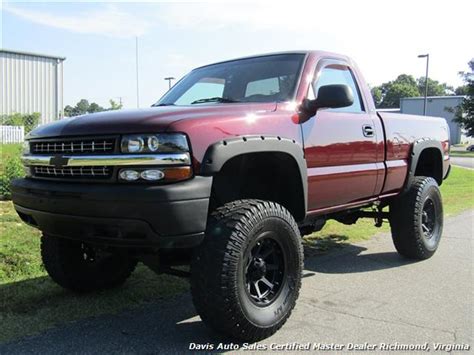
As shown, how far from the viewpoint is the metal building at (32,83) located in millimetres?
30266

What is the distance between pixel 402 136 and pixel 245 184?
2.31 metres

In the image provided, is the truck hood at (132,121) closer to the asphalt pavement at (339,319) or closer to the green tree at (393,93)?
the asphalt pavement at (339,319)

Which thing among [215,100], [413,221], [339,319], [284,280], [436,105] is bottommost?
[339,319]

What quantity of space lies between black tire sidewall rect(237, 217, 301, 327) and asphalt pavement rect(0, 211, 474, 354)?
18 centimetres

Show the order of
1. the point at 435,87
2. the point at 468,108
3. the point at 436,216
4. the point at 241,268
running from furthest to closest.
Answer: the point at 435,87 → the point at 468,108 → the point at 436,216 → the point at 241,268

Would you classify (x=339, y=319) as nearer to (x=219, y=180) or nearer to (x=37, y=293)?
(x=219, y=180)

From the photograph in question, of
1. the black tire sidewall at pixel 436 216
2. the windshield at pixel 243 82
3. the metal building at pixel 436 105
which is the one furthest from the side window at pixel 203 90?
the metal building at pixel 436 105

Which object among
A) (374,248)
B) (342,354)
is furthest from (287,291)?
(374,248)

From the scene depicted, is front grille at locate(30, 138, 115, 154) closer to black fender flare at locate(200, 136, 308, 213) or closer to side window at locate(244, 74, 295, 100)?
black fender flare at locate(200, 136, 308, 213)

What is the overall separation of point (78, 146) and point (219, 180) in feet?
3.25

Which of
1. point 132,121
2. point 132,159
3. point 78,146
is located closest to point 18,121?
point 78,146

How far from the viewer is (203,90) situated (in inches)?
189

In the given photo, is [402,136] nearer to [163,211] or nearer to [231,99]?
[231,99]

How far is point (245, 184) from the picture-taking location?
3984 mm
